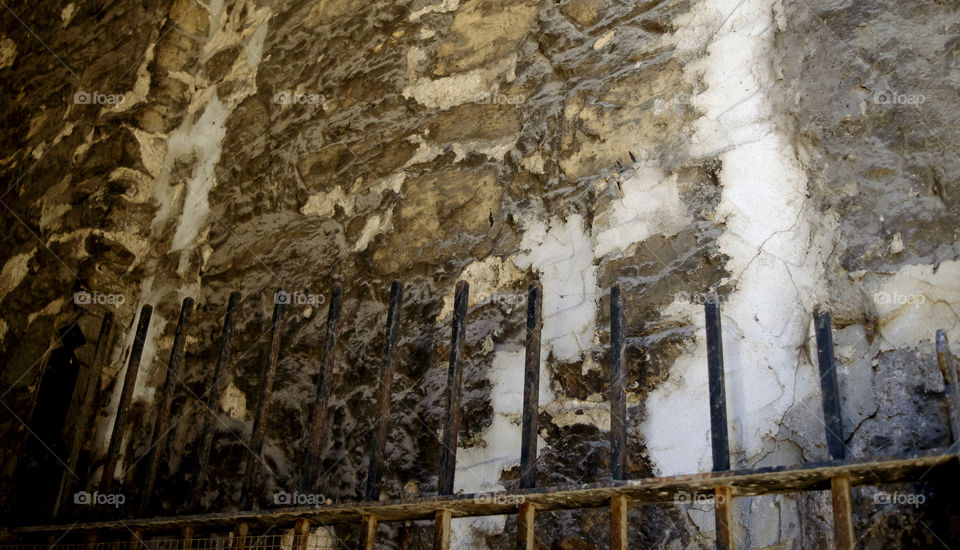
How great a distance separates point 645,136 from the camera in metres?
Answer: 2.26

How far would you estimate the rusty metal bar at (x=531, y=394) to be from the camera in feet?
5.80

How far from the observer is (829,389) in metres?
1.56

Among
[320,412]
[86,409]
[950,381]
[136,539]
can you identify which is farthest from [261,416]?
[950,381]

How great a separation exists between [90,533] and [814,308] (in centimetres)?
187

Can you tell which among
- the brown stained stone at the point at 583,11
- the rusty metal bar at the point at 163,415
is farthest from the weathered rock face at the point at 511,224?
the rusty metal bar at the point at 163,415

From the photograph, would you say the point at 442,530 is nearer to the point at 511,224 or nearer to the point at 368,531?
the point at 368,531

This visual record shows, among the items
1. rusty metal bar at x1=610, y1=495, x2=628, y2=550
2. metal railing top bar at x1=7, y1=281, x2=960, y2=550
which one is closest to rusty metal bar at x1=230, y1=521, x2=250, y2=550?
metal railing top bar at x1=7, y1=281, x2=960, y2=550

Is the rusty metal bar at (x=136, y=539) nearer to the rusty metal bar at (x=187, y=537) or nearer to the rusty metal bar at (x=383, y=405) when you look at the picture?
the rusty metal bar at (x=187, y=537)

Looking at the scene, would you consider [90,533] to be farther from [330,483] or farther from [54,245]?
[54,245]

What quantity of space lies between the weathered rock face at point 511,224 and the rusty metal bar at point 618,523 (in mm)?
248

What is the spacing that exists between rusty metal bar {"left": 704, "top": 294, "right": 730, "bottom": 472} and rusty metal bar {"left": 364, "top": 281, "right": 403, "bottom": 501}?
721 millimetres

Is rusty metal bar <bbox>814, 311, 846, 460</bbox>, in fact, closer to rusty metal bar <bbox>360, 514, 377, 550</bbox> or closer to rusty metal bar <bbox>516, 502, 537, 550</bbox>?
rusty metal bar <bbox>516, 502, 537, 550</bbox>

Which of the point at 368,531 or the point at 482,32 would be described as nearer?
the point at 368,531

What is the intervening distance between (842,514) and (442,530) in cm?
75
